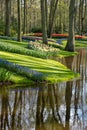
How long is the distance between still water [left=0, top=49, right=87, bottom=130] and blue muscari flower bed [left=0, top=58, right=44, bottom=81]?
873 mm

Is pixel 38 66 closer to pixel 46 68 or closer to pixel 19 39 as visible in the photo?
pixel 46 68

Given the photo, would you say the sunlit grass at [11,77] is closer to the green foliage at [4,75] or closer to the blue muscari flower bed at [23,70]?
the green foliage at [4,75]

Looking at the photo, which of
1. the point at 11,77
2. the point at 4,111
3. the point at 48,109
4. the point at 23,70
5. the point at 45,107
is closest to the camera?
the point at 4,111

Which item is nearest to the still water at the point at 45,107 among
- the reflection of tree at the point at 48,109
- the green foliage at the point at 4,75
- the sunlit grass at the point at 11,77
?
the reflection of tree at the point at 48,109

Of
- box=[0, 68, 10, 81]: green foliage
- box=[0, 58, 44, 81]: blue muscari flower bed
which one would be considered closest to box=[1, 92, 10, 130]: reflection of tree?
box=[0, 68, 10, 81]: green foliage

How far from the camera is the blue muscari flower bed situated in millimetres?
15481

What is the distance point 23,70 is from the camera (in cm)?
1595

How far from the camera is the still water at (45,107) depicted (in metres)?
9.01

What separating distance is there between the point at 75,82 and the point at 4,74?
10.5 feet

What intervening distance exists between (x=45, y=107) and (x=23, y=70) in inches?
206

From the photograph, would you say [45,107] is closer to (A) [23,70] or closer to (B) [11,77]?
(B) [11,77]

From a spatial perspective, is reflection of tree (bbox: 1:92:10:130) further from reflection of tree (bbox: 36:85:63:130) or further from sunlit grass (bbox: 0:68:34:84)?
sunlit grass (bbox: 0:68:34:84)

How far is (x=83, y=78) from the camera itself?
17.2 metres

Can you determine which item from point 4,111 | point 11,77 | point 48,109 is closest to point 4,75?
point 11,77
